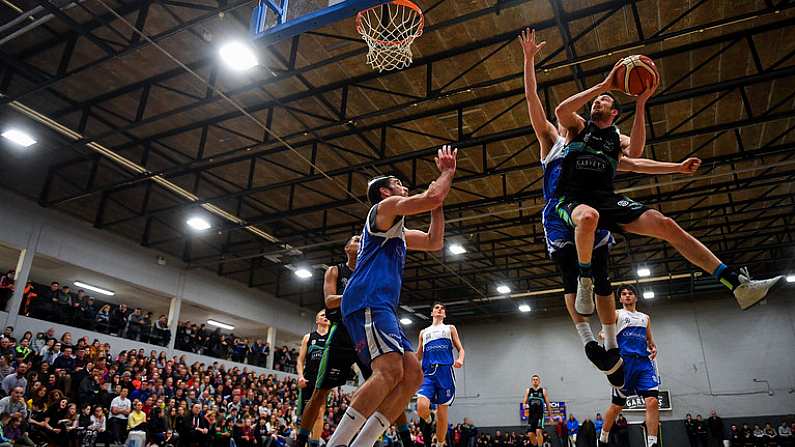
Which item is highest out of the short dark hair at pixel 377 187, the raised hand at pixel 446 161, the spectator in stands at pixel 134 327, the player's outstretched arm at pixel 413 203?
the spectator in stands at pixel 134 327

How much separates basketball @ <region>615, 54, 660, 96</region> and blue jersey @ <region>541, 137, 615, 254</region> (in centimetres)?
72

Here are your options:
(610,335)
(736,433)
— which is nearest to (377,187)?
(610,335)

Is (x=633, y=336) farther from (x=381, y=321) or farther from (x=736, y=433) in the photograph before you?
(x=736, y=433)

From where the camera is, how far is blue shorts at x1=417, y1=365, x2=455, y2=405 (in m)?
8.88

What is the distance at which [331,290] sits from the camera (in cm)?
649

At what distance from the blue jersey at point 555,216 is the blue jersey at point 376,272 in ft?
4.92

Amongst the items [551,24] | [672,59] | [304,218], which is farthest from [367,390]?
[304,218]

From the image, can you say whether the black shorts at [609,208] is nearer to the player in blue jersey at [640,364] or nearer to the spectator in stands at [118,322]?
the player in blue jersey at [640,364]

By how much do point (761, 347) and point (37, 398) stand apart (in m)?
28.9

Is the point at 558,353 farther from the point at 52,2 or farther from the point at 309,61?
the point at 52,2

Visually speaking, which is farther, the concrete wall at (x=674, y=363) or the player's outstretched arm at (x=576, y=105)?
the concrete wall at (x=674, y=363)

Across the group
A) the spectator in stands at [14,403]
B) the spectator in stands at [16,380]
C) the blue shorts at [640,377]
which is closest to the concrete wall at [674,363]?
the blue shorts at [640,377]

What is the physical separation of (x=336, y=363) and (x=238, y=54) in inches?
256

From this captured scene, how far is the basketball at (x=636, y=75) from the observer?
180 inches
